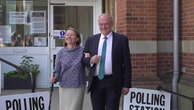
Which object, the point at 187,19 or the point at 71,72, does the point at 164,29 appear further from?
the point at 71,72

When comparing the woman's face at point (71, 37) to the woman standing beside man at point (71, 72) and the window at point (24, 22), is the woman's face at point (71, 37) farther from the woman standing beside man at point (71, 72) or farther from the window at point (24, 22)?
the window at point (24, 22)

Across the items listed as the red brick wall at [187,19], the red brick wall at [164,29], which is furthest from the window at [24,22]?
the red brick wall at [187,19]

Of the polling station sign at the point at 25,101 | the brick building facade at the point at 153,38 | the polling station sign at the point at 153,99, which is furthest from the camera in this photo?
the brick building facade at the point at 153,38

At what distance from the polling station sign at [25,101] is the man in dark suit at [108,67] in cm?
76

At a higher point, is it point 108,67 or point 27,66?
point 108,67

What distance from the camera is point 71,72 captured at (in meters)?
6.61

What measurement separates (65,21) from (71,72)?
6.28m

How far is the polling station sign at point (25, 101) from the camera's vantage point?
651cm

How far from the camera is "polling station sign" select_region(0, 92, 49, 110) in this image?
6.51 meters

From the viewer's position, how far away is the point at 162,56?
9.32 meters

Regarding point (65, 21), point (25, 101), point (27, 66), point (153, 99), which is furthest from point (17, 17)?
point (153, 99)

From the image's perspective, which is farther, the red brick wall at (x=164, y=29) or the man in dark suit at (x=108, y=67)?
the red brick wall at (x=164, y=29)

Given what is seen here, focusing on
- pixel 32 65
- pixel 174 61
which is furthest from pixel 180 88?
pixel 32 65

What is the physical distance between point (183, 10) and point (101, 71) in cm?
304
